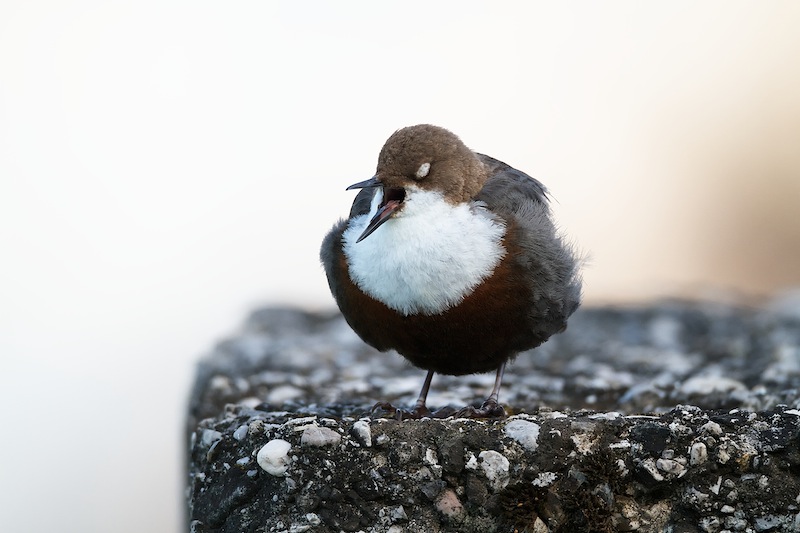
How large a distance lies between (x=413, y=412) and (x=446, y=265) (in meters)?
0.62

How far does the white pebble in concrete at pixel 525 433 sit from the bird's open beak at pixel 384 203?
2.87 ft

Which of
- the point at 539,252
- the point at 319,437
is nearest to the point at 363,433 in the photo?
the point at 319,437

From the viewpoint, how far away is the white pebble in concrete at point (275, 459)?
3.26 m

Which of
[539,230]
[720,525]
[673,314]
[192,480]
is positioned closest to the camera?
[720,525]

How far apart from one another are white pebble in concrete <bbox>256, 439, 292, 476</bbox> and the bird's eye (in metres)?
1.22

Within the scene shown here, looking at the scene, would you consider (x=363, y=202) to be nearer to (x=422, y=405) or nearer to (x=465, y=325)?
(x=465, y=325)

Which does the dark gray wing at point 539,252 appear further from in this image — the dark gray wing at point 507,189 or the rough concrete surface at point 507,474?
the rough concrete surface at point 507,474

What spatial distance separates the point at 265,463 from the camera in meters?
3.28

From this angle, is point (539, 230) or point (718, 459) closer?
point (718, 459)

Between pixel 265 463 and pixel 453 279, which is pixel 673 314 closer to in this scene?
pixel 453 279

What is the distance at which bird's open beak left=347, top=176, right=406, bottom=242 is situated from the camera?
387 cm

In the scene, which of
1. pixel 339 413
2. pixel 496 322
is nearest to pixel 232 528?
pixel 339 413

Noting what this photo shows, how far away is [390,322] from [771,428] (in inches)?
55.7

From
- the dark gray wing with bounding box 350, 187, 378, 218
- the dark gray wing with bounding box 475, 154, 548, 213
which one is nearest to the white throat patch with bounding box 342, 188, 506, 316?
the dark gray wing with bounding box 475, 154, 548, 213
